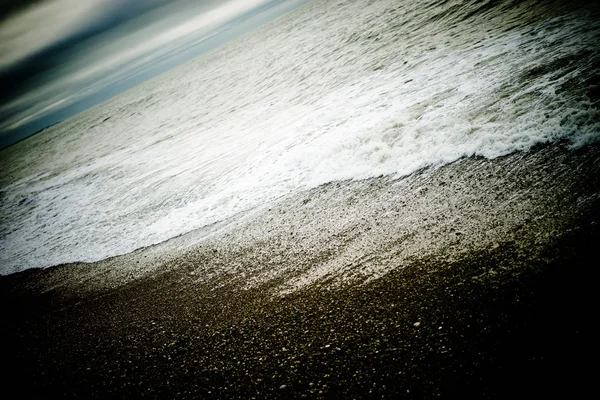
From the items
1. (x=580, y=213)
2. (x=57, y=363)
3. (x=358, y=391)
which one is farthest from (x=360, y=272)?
(x=57, y=363)

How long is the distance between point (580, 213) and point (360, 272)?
7.71ft

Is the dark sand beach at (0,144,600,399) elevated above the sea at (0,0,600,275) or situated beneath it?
situated beneath

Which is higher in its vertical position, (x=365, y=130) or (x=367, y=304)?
(x=365, y=130)

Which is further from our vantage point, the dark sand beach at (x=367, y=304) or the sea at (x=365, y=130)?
the sea at (x=365, y=130)

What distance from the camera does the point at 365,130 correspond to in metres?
6.99

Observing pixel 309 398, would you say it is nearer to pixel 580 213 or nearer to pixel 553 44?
pixel 580 213

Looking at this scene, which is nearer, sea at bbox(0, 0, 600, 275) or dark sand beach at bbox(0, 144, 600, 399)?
dark sand beach at bbox(0, 144, 600, 399)

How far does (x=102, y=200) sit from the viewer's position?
35.4 ft

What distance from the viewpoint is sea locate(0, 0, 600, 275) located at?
5184mm

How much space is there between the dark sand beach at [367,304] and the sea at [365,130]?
0.79 metres

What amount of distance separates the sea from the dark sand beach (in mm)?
786

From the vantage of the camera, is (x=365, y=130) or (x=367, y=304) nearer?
(x=367, y=304)

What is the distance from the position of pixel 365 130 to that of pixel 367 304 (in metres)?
4.94

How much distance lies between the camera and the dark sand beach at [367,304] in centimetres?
223
